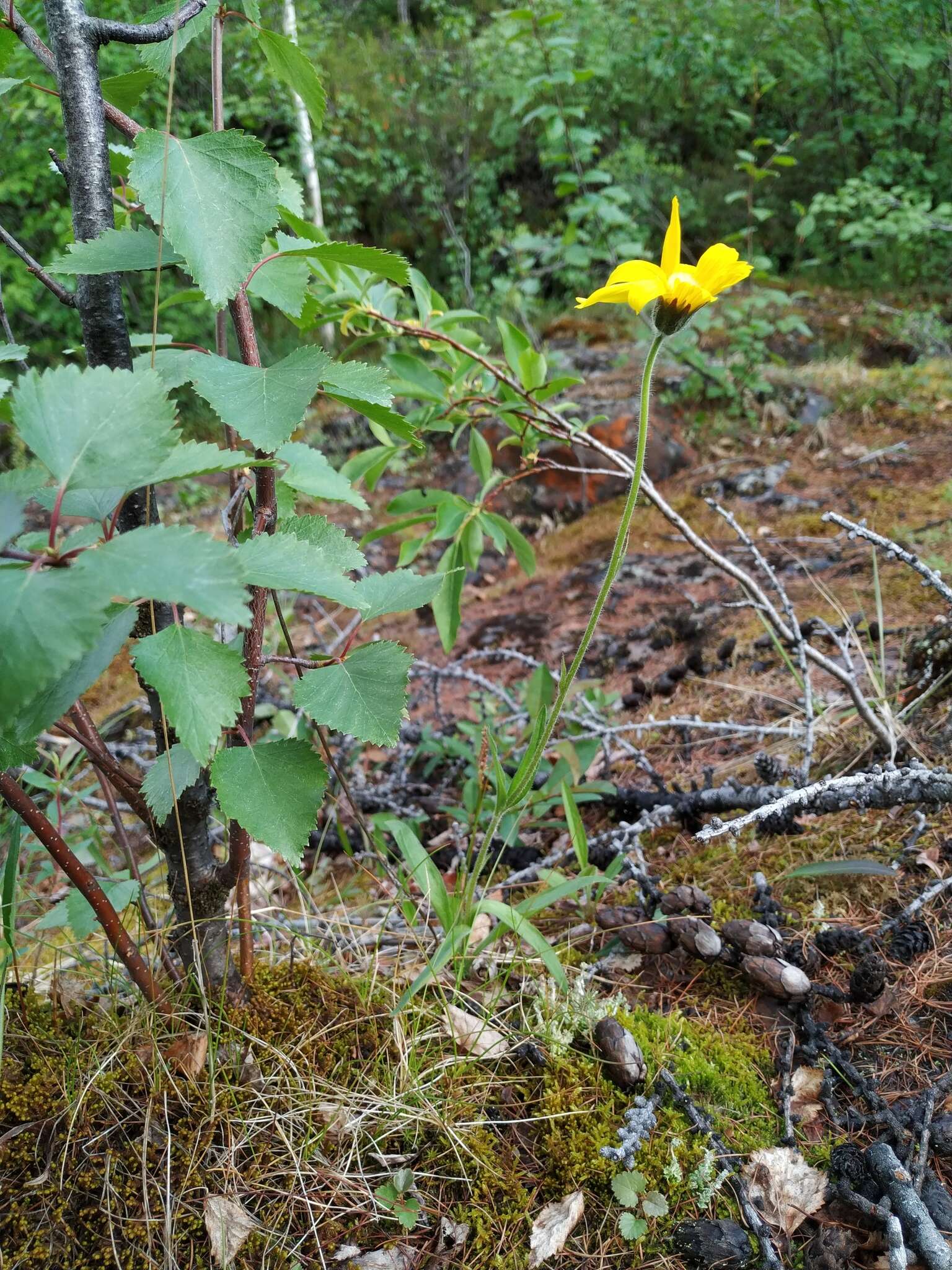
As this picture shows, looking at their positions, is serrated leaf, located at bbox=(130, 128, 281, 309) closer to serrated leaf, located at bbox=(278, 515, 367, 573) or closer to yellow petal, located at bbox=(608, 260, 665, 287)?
serrated leaf, located at bbox=(278, 515, 367, 573)

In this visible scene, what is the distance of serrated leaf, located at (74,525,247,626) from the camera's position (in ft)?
1.86

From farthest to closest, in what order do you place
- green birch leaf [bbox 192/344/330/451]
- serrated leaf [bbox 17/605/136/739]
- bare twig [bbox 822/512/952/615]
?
bare twig [bbox 822/512/952/615]
green birch leaf [bbox 192/344/330/451]
serrated leaf [bbox 17/605/136/739]

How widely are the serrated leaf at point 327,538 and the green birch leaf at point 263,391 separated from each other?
157mm

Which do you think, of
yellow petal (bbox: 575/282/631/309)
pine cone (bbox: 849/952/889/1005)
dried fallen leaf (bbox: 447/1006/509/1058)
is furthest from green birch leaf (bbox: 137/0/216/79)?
pine cone (bbox: 849/952/889/1005)

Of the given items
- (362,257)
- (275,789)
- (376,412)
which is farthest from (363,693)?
(362,257)

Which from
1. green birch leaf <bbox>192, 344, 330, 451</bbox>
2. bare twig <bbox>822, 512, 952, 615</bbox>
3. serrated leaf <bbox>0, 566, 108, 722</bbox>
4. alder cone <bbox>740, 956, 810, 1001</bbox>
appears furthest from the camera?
bare twig <bbox>822, 512, 952, 615</bbox>

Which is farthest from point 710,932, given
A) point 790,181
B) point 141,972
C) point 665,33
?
point 665,33

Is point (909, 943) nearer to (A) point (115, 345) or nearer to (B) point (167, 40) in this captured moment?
(A) point (115, 345)

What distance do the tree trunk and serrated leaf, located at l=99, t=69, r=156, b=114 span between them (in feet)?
0.08

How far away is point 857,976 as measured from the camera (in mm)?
1083

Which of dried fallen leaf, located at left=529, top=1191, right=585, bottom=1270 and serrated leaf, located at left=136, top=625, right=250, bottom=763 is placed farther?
dried fallen leaf, located at left=529, top=1191, right=585, bottom=1270

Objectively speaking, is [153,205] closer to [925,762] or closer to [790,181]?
[925,762]

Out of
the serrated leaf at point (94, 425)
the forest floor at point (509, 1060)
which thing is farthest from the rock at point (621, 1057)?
the serrated leaf at point (94, 425)

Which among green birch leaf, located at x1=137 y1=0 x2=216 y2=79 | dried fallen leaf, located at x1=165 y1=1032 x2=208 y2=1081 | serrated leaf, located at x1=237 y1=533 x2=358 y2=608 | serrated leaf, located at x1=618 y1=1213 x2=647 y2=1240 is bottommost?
serrated leaf, located at x1=618 y1=1213 x2=647 y2=1240
